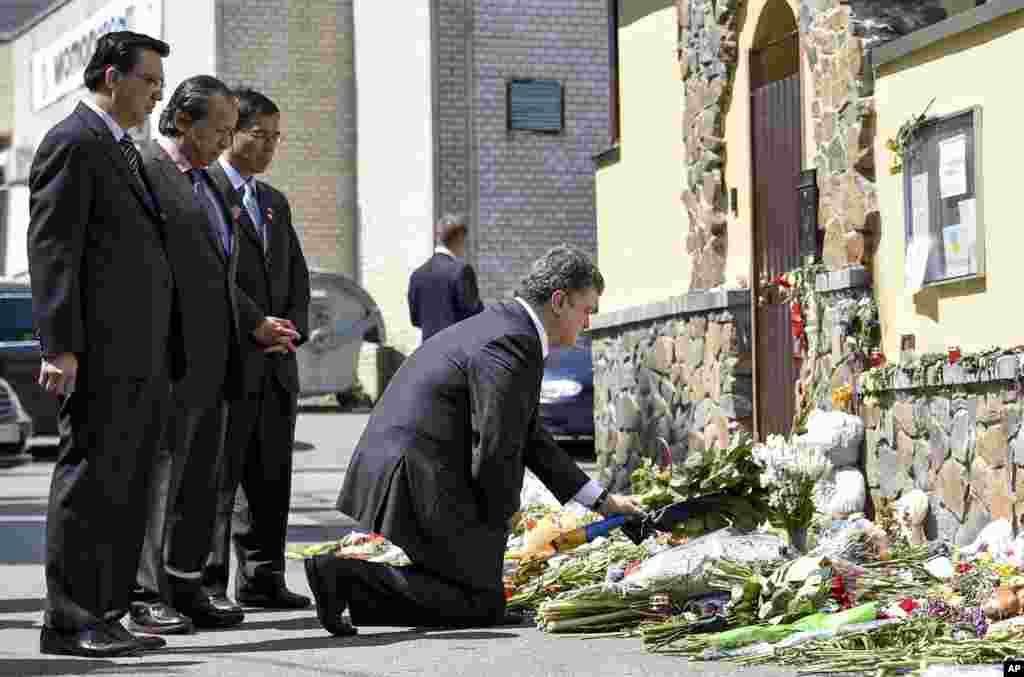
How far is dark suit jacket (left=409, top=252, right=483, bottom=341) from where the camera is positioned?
14.3 metres

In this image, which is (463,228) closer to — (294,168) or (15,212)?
(294,168)

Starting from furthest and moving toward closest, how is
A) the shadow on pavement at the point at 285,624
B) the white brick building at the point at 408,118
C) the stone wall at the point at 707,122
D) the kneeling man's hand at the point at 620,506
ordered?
the white brick building at the point at 408,118 → the stone wall at the point at 707,122 → the shadow on pavement at the point at 285,624 → the kneeling man's hand at the point at 620,506

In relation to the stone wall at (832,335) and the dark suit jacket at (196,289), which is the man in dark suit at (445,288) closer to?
the stone wall at (832,335)

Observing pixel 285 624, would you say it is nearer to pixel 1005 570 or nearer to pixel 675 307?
pixel 1005 570

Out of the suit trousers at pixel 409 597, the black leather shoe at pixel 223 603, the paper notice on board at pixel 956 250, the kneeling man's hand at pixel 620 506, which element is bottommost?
the black leather shoe at pixel 223 603

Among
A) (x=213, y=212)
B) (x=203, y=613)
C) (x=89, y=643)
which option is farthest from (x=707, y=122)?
(x=89, y=643)

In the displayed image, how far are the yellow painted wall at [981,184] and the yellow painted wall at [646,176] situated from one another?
3744 mm

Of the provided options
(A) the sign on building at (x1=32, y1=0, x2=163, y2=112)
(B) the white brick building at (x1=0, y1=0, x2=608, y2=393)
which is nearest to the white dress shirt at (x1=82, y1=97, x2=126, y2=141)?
(B) the white brick building at (x1=0, y1=0, x2=608, y2=393)

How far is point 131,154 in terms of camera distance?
7375 mm

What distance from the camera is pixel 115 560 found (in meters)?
7.11

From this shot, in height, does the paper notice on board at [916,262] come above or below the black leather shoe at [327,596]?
above

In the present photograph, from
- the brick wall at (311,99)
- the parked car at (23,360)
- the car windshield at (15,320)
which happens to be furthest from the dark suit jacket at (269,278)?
the brick wall at (311,99)

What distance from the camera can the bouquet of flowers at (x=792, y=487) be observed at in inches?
318

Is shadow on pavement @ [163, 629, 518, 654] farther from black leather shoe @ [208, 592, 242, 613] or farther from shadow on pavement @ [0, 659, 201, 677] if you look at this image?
black leather shoe @ [208, 592, 242, 613]
